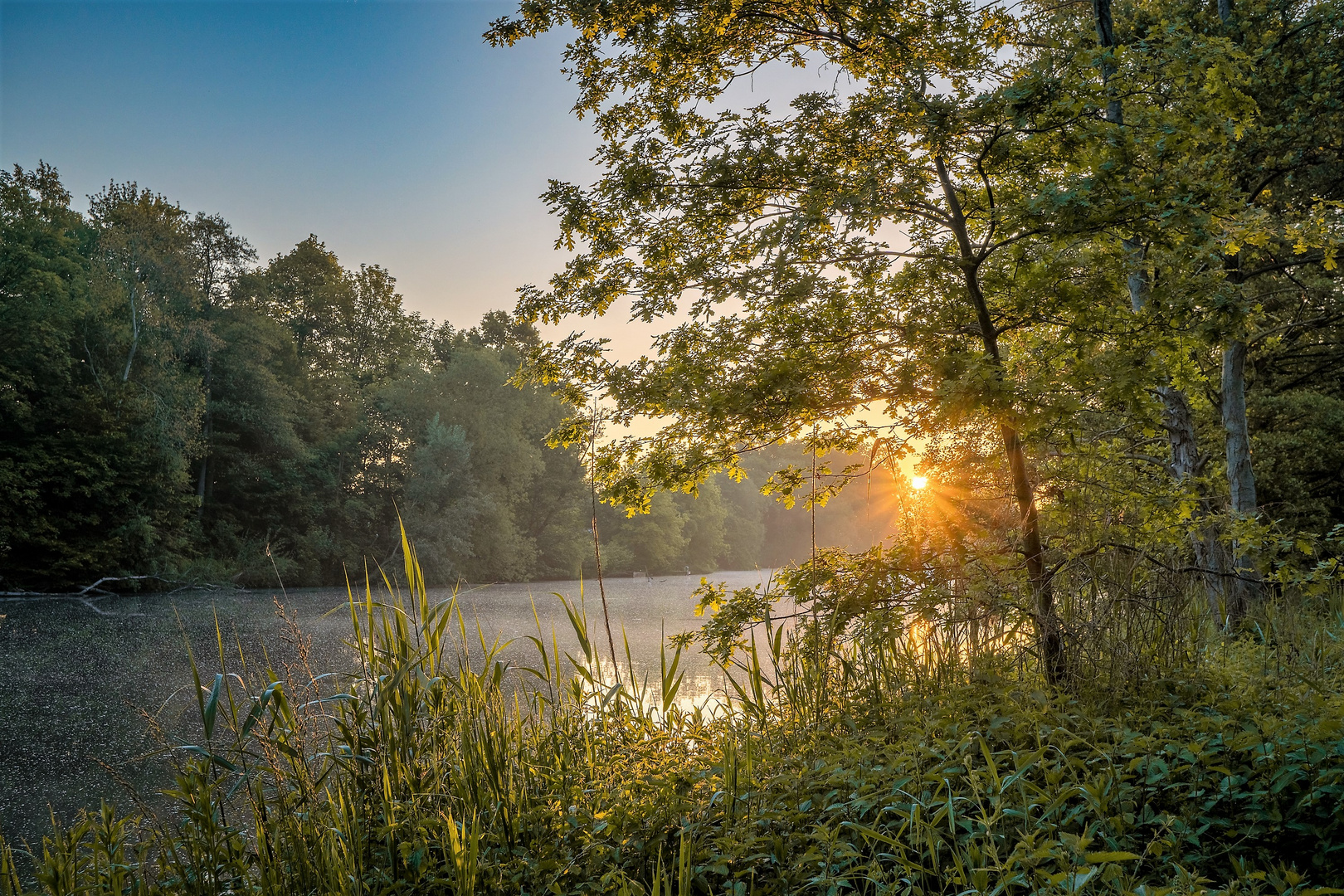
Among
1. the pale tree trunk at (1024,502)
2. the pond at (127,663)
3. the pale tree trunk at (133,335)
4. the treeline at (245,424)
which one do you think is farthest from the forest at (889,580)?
the pale tree trunk at (133,335)

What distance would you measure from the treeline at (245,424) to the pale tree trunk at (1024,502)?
1111cm

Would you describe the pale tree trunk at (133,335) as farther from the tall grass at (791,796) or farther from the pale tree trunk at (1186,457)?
the pale tree trunk at (1186,457)

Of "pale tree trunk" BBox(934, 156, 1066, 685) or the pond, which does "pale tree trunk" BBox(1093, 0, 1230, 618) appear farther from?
the pond

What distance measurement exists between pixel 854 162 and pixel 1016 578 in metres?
2.11

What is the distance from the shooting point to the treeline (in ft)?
57.2

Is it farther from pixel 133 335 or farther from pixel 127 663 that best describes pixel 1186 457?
pixel 133 335

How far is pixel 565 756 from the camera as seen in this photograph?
3.05 meters

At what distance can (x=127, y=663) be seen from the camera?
9281 millimetres

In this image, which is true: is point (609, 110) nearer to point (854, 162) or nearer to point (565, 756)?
point (854, 162)

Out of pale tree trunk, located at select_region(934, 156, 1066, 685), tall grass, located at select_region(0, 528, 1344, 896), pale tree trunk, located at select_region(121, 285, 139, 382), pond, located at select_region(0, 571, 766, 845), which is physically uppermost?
pale tree trunk, located at select_region(121, 285, 139, 382)

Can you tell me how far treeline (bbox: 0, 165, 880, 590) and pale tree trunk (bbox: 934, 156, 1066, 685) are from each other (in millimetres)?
11110

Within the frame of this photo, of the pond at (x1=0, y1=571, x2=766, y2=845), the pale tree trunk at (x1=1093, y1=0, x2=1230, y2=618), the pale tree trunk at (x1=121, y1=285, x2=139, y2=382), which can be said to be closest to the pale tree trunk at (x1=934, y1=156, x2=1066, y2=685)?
the pond at (x1=0, y1=571, x2=766, y2=845)

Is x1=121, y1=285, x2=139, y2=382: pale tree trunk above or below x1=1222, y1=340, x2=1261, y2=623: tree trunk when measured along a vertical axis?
above

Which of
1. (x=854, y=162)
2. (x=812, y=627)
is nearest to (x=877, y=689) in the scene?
(x=812, y=627)
